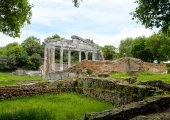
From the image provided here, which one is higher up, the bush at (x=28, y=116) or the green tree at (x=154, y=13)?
the green tree at (x=154, y=13)

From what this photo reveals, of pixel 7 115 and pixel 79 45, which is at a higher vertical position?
pixel 79 45

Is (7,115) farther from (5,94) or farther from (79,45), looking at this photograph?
(79,45)

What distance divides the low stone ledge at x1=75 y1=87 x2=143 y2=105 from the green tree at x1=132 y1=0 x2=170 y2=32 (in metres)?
5.85

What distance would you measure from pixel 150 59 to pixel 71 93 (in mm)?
65518

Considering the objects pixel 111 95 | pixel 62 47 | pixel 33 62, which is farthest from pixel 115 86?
pixel 33 62

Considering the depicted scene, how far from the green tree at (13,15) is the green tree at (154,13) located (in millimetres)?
8743

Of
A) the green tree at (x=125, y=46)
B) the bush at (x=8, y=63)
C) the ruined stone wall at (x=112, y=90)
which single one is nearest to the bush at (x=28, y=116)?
the ruined stone wall at (x=112, y=90)

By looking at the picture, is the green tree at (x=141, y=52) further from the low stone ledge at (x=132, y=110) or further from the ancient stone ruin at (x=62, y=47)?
the low stone ledge at (x=132, y=110)

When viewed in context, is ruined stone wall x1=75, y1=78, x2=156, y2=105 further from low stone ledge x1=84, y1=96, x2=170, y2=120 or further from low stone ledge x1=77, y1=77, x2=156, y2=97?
low stone ledge x1=84, y1=96, x2=170, y2=120

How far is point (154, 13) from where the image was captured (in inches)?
878

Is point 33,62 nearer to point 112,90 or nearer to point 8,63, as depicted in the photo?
point 8,63

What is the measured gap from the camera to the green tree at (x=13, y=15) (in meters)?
25.3

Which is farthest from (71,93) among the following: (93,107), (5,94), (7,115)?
(7,115)

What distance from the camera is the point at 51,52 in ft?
191
